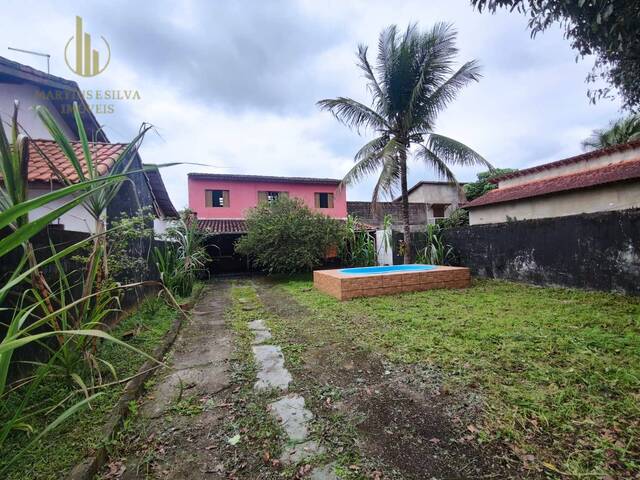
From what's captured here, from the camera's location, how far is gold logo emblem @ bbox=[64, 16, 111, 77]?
5680 mm

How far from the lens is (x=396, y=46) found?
8.62 metres

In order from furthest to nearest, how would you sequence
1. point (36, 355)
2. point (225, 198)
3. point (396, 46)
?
point (225, 198) → point (396, 46) → point (36, 355)

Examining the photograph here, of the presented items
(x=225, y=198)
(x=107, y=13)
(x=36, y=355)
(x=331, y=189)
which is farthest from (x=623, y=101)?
(x=225, y=198)

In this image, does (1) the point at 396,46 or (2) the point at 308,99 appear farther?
(2) the point at 308,99

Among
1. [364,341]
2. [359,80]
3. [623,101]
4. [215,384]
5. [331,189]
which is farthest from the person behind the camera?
[331,189]

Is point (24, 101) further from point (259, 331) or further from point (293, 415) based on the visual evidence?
point (293, 415)

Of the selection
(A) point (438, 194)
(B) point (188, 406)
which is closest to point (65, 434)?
(B) point (188, 406)

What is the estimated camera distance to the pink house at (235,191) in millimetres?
16641

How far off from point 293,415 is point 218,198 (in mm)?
16614

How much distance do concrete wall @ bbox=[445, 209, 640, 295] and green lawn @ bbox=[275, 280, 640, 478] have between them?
0.45 meters

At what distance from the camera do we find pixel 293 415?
2184mm

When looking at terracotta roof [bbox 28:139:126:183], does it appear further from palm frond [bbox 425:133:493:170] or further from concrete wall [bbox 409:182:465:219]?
concrete wall [bbox 409:182:465:219]

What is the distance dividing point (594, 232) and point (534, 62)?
4093 mm

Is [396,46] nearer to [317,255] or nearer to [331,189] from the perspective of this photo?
[317,255]
